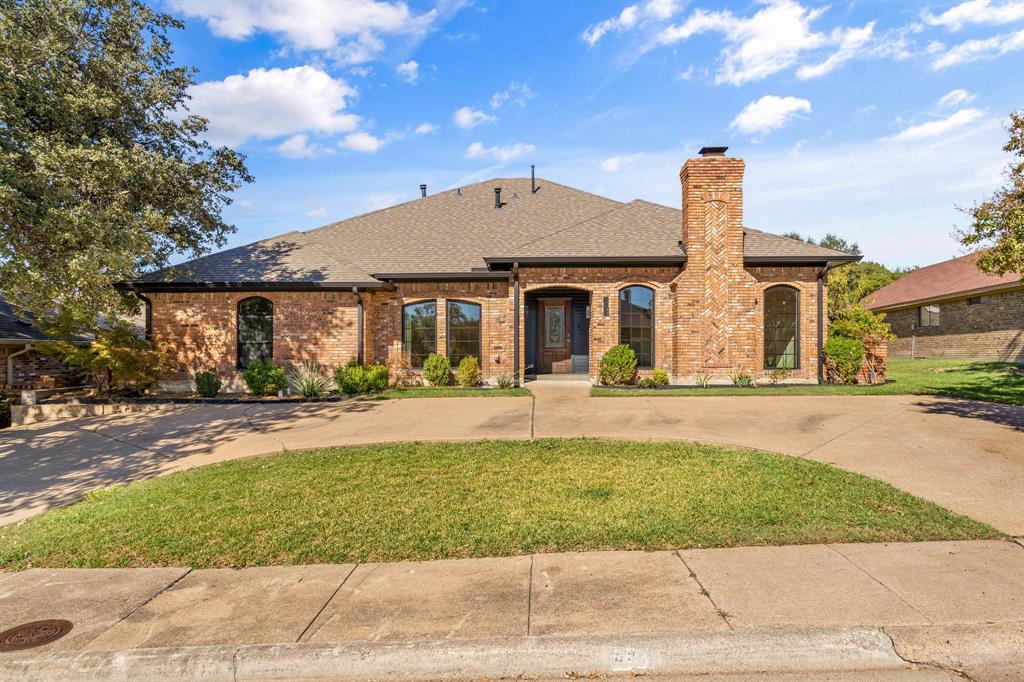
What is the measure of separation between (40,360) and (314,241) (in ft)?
29.0

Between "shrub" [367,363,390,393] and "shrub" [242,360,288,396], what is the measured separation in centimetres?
230

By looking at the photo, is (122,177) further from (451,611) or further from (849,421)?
(849,421)

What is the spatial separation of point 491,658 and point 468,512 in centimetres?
215

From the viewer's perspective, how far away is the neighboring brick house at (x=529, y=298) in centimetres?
1418

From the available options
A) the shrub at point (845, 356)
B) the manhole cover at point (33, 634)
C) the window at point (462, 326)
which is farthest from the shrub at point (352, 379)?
the shrub at point (845, 356)

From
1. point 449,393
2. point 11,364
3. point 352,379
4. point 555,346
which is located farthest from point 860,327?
point 11,364

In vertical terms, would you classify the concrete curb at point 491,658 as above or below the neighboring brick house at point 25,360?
below

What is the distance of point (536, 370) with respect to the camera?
16547 mm

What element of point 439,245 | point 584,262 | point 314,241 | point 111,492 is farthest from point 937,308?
point 111,492

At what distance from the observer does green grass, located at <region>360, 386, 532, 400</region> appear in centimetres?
1295

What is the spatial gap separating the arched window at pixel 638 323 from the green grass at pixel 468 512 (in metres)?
7.85

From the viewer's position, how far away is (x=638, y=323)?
14.9 meters

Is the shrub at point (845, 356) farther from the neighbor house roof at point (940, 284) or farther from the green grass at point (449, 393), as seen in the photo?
the neighbor house roof at point (940, 284)

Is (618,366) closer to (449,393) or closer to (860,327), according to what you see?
(449,393)
